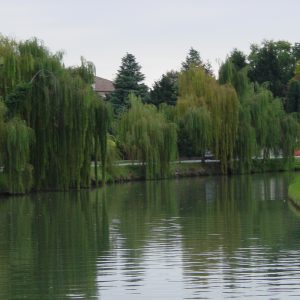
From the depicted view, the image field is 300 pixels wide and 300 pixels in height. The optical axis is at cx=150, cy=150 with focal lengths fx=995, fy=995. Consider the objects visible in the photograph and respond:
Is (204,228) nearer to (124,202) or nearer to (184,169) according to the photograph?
(124,202)

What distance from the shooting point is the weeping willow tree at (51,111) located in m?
45.7

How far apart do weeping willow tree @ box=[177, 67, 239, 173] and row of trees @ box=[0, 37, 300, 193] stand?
0.06 m

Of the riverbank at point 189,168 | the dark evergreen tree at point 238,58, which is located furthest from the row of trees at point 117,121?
the dark evergreen tree at point 238,58

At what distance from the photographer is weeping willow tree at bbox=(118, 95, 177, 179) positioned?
5897cm

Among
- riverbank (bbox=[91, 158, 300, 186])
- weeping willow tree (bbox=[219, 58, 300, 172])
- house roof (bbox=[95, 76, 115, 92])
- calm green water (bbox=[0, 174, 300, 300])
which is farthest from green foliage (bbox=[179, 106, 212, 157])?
house roof (bbox=[95, 76, 115, 92])

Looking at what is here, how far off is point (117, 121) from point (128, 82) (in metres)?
26.3

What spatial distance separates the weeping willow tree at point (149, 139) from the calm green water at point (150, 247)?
15.9 meters

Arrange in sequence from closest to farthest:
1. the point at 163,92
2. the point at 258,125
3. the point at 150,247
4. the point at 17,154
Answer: the point at 150,247
the point at 17,154
the point at 258,125
the point at 163,92

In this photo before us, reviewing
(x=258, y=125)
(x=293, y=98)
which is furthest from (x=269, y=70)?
(x=258, y=125)

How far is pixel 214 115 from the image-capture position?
64.2 metres

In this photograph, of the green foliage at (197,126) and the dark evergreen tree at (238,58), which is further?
the dark evergreen tree at (238,58)

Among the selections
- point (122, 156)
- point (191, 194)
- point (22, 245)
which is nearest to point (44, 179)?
point (191, 194)

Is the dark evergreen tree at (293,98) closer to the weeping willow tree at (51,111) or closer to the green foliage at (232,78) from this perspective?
the green foliage at (232,78)

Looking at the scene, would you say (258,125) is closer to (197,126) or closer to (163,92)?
(197,126)
